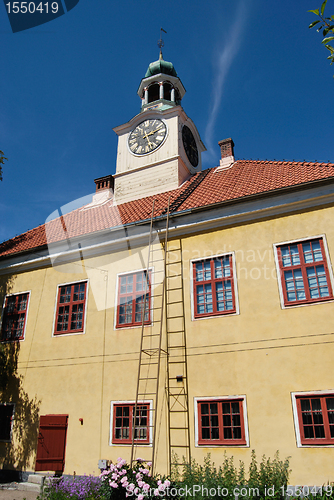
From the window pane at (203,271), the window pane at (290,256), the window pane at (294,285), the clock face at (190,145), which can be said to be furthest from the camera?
the clock face at (190,145)

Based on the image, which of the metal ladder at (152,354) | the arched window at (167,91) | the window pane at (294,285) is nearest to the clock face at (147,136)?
the arched window at (167,91)

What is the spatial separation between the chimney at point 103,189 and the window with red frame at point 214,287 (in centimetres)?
974

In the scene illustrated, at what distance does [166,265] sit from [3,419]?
7.91 m

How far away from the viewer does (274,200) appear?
11.4 metres

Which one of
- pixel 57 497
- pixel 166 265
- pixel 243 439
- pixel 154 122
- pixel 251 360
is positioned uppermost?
pixel 154 122

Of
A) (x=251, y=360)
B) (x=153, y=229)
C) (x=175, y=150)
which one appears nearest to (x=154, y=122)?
(x=175, y=150)

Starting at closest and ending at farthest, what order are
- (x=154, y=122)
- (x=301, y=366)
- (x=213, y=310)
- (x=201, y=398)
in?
(x=301, y=366) < (x=201, y=398) < (x=213, y=310) < (x=154, y=122)

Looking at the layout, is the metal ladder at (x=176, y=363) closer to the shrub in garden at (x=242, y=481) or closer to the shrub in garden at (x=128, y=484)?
the shrub in garden at (x=242, y=481)

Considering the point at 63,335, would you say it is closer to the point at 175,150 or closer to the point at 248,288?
the point at 248,288

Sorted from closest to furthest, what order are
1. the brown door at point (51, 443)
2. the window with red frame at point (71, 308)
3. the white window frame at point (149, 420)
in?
the white window frame at point (149, 420) < the brown door at point (51, 443) < the window with red frame at point (71, 308)

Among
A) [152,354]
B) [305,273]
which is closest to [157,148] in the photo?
[152,354]

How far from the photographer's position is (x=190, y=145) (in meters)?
20.4

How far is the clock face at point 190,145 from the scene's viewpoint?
A: 773 inches

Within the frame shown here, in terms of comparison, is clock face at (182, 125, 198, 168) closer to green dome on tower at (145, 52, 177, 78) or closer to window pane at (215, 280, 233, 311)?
green dome on tower at (145, 52, 177, 78)
